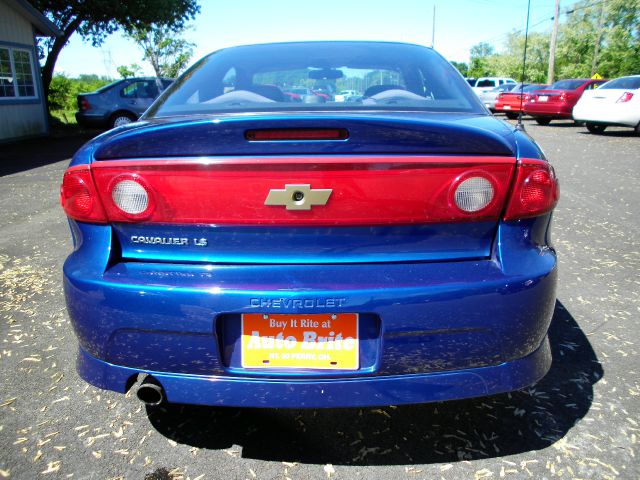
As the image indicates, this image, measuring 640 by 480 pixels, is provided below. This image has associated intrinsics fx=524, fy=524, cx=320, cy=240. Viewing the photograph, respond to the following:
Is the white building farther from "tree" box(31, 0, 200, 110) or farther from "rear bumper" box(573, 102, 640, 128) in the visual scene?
"rear bumper" box(573, 102, 640, 128)

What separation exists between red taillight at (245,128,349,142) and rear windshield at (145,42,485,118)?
51cm

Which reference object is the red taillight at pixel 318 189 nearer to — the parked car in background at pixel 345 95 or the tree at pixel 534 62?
the parked car in background at pixel 345 95

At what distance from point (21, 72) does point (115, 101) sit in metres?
2.87

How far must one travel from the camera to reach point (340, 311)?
1716mm

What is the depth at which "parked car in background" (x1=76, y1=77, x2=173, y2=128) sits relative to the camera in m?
15.8

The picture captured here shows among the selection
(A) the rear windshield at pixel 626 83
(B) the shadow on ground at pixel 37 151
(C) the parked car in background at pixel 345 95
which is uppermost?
(C) the parked car in background at pixel 345 95

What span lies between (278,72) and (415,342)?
171 cm

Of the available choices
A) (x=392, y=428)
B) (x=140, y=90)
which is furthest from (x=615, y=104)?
(x=392, y=428)

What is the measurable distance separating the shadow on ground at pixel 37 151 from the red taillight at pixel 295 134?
9.08m

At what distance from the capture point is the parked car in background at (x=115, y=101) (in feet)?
51.8

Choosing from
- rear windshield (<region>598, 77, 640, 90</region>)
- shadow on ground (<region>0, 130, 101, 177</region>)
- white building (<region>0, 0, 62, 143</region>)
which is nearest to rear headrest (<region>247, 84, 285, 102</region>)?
shadow on ground (<region>0, 130, 101, 177</region>)

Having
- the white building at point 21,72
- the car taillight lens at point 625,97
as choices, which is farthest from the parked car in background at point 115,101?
the car taillight lens at point 625,97

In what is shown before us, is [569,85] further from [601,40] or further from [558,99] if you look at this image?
[601,40]

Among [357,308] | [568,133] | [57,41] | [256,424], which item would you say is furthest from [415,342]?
[57,41]
